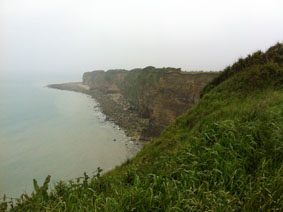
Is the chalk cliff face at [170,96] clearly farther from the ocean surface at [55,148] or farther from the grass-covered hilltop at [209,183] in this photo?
the grass-covered hilltop at [209,183]

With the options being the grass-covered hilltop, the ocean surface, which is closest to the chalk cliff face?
the ocean surface

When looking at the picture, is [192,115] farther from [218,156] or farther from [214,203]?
[214,203]

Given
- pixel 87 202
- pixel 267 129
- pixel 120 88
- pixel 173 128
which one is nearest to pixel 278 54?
pixel 173 128

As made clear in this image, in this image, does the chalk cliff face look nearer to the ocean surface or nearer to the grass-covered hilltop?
the ocean surface

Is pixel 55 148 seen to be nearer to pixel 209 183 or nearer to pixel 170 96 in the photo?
pixel 170 96

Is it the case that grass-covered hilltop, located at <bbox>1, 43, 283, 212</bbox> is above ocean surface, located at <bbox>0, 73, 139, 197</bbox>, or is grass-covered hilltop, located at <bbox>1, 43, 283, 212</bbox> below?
above

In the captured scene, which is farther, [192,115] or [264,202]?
[192,115]

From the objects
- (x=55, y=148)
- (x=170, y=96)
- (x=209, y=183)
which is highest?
(x=170, y=96)

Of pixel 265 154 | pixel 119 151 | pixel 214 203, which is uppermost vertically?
pixel 265 154

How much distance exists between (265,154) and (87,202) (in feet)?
10.1

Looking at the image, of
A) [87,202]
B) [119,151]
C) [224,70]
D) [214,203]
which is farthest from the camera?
[119,151]

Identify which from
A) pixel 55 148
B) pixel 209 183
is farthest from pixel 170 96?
pixel 209 183

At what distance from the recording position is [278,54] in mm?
8180

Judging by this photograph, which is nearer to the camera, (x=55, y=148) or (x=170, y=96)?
(x=55, y=148)
